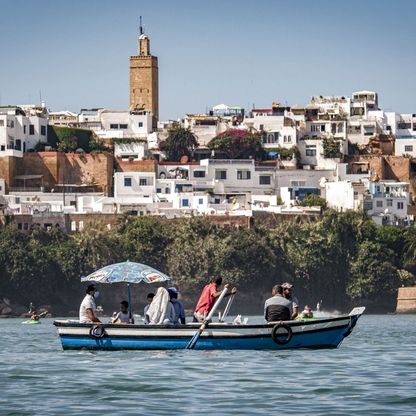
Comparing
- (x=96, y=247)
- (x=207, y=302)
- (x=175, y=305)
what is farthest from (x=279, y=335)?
(x=96, y=247)

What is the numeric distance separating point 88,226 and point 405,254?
829 inches

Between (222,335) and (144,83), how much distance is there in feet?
374

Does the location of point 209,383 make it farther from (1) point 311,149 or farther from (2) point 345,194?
(1) point 311,149

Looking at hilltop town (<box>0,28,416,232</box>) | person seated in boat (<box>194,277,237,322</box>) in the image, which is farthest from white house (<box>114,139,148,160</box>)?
person seated in boat (<box>194,277,237,322</box>)

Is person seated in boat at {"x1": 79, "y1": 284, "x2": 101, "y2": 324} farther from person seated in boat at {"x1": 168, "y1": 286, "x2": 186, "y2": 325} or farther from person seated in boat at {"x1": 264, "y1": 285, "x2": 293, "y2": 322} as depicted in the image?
person seated in boat at {"x1": 264, "y1": 285, "x2": 293, "y2": 322}

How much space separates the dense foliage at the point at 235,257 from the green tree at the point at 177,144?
2219cm

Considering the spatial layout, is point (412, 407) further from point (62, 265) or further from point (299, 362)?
point (62, 265)

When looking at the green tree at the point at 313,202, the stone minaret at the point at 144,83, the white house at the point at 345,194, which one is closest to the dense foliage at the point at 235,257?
the green tree at the point at 313,202

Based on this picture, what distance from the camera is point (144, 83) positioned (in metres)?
152

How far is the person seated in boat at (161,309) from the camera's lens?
40219mm

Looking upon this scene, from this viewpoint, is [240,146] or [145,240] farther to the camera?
[240,146]

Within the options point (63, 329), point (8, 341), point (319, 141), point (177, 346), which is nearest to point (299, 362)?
point (177, 346)

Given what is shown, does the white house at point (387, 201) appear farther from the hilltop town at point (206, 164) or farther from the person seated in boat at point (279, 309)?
the person seated in boat at point (279, 309)

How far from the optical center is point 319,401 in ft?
98.0
